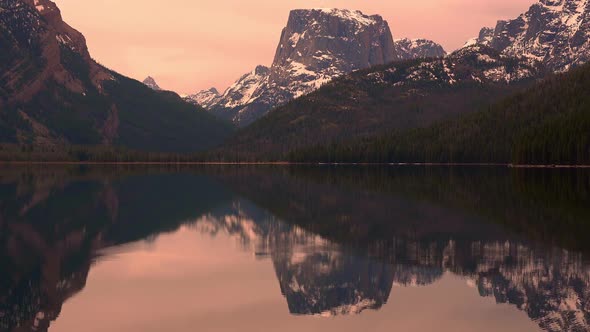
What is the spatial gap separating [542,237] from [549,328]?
1120 inches

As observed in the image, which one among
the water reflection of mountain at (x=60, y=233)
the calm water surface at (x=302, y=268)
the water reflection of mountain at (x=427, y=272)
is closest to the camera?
the calm water surface at (x=302, y=268)

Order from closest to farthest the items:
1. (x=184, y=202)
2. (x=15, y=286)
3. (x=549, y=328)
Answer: (x=549, y=328) → (x=15, y=286) → (x=184, y=202)

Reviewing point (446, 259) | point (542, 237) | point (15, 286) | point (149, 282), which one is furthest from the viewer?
point (542, 237)

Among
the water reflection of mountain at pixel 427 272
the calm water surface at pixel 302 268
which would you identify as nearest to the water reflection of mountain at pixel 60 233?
the calm water surface at pixel 302 268

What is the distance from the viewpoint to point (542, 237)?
60031 millimetres

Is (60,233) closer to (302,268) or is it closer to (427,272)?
(302,268)

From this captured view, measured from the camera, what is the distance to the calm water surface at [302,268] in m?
36.1

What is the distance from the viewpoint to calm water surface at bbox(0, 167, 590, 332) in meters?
36.1

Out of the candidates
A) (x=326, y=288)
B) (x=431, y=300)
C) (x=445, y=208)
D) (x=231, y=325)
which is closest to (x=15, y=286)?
(x=231, y=325)

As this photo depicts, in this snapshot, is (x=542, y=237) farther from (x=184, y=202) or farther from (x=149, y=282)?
(x=184, y=202)

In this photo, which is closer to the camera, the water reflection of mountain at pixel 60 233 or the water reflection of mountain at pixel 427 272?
the water reflection of mountain at pixel 427 272

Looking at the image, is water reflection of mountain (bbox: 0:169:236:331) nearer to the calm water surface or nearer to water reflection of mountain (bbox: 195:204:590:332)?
the calm water surface

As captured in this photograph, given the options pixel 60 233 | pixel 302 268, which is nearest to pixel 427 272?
pixel 302 268

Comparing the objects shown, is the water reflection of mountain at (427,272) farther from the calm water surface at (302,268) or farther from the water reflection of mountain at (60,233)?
the water reflection of mountain at (60,233)
